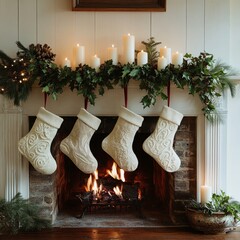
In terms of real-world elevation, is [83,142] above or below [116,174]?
above

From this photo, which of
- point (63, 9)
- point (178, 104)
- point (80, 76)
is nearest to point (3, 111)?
point (80, 76)

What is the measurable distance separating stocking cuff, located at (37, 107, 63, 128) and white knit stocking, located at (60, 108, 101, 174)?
15cm

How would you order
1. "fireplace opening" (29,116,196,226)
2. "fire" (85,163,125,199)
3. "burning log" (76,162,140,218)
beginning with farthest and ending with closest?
"fire" (85,163,125,199)
"burning log" (76,162,140,218)
"fireplace opening" (29,116,196,226)

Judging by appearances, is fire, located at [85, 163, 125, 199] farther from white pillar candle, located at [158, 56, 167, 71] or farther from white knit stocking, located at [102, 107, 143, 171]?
white pillar candle, located at [158, 56, 167, 71]

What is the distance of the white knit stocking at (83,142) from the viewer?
8.37ft

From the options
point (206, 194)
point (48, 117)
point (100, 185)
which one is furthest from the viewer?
point (100, 185)

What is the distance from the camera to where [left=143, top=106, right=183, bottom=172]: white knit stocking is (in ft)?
8.34

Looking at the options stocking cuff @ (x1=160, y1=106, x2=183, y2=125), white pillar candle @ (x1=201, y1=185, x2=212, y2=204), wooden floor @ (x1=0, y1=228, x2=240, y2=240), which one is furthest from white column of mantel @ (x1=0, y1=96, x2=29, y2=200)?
white pillar candle @ (x1=201, y1=185, x2=212, y2=204)

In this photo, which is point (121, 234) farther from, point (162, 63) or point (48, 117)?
point (162, 63)

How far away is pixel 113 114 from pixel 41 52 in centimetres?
64

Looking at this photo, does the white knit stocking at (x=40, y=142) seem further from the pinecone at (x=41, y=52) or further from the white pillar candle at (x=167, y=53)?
the white pillar candle at (x=167, y=53)

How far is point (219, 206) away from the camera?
2.58m

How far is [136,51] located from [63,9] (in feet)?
1.94

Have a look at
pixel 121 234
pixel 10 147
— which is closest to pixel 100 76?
pixel 10 147
